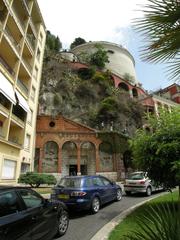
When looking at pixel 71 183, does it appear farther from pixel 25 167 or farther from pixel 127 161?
pixel 127 161

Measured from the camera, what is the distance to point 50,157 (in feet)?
100

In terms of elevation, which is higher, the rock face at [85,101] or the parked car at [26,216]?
the rock face at [85,101]

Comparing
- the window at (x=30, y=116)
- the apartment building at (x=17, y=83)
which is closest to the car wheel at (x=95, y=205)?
the apartment building at (x=17, y=83)

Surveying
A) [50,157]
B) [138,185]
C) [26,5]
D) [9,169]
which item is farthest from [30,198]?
[26,5]

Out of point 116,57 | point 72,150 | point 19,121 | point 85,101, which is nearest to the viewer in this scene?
point 19,121

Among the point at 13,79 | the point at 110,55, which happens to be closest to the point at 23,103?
the point at 13,79

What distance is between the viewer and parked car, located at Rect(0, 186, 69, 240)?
470 cm

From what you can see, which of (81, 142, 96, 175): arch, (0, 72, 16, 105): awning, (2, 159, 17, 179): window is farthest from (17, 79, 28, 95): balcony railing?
(81, 142, 96, 175): arch

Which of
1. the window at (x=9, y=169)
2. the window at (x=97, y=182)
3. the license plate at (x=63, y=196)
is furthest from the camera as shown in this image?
the window at (x=9, y=169)

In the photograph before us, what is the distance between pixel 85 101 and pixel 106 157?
11603mm

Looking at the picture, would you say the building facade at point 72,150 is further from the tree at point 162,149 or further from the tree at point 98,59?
the tree at point 98,59

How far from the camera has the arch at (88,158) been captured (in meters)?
31.0

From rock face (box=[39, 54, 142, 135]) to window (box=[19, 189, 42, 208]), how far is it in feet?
92.7

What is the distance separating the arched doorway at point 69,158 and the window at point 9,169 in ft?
30.7
